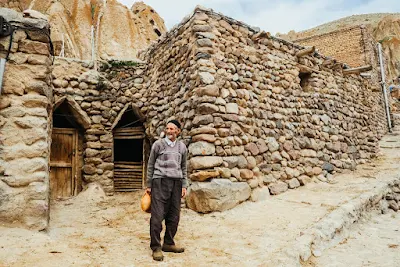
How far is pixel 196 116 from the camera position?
489 cm

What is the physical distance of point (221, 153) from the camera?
189 inches

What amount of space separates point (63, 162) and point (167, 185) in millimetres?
5164

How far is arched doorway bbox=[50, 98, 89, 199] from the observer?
22.9ft

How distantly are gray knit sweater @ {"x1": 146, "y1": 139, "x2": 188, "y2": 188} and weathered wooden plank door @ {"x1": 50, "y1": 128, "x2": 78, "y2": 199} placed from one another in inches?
190

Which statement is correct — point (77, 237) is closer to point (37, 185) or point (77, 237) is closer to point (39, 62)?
point (37, 185)

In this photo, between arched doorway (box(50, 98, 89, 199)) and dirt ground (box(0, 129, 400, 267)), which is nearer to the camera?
dirt ground (box(0, 129, 400, 267))

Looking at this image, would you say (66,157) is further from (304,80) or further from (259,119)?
(304,80)

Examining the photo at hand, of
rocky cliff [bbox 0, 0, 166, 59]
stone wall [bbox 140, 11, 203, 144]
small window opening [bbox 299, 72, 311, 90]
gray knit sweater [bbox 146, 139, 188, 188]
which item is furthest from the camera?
rocky cliff [bbox 0, 0, 166, 59]

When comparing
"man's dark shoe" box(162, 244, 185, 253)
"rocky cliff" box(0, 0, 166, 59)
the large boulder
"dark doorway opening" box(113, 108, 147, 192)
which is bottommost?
"man's dark shoe" box(162, 244, 185, 253)

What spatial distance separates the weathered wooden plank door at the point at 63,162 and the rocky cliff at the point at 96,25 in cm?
893

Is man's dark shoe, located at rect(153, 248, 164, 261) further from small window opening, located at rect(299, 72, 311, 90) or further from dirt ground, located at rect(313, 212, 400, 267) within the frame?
small window opening, located at rect(299, 72, 311, 90)

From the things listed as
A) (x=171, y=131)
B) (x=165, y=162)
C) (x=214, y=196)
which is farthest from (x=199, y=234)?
(x=171, y=131)

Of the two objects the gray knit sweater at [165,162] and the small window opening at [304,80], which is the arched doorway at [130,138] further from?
the gray knit sweater at [165,162]

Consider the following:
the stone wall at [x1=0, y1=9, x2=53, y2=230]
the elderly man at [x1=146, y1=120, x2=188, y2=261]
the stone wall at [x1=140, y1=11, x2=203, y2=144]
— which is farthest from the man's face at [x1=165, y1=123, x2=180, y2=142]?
the stone wall at [x1=140, y1=11, x2=203, y2=144]
